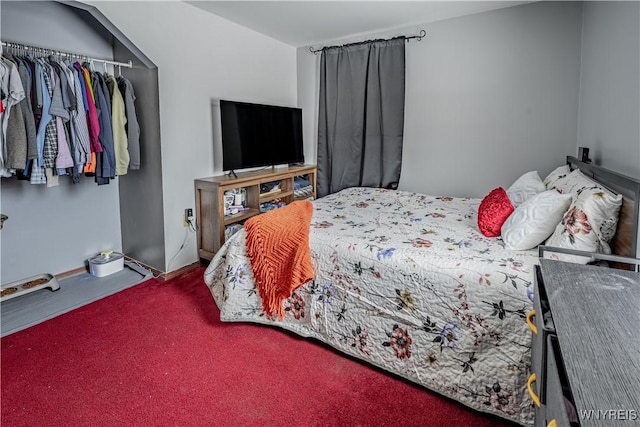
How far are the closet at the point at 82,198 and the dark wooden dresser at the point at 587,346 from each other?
2.80 metres

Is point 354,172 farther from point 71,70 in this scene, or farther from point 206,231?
point 71,70

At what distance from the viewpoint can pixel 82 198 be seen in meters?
3.04

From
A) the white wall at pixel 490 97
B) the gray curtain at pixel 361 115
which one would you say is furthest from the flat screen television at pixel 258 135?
the white wall at pixel 490 97

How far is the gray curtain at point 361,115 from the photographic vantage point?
3.78 m

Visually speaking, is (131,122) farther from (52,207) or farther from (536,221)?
(536,221)

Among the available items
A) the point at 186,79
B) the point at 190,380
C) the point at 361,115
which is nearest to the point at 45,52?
the point at 186,79

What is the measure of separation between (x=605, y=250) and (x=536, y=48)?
2.29m

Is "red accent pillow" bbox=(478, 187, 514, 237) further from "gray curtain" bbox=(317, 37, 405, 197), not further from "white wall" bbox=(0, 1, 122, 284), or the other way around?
"white wall" bbox=(0, 1, 122, 284)

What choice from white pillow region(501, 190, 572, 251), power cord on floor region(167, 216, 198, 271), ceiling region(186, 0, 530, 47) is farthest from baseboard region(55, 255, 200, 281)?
white pillow region(501, 190, 572, 251)

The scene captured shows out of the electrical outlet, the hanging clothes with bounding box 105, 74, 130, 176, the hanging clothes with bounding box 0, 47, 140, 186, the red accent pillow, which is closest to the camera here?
the red accent pillow

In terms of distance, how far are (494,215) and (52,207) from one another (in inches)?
123

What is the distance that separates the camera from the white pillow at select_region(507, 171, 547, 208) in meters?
2.41

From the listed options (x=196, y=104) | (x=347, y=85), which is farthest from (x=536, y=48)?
(x=196, y=104)

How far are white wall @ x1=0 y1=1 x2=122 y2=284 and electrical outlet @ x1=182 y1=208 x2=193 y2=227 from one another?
651 millimetres
